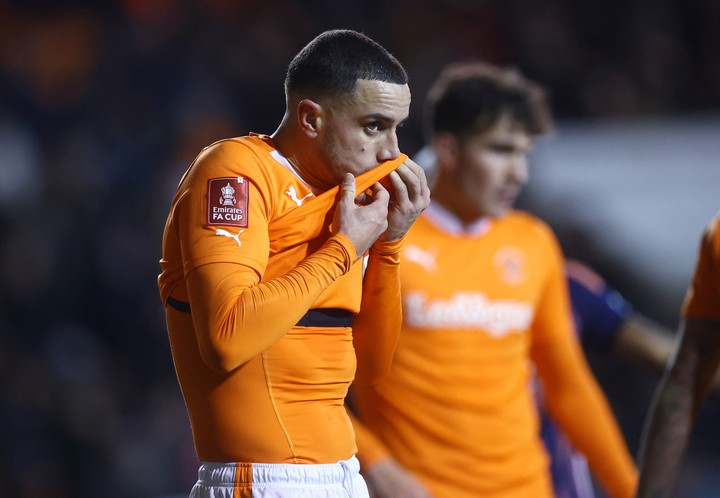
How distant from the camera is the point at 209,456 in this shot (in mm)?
2559

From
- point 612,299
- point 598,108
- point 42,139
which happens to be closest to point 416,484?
point 612,299

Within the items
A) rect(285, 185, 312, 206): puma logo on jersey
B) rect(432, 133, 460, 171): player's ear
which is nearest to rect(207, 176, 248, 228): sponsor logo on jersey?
rect(285, 185, 312, 206): puma logo on jersey

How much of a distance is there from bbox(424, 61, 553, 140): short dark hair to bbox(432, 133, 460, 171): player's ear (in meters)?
0.03

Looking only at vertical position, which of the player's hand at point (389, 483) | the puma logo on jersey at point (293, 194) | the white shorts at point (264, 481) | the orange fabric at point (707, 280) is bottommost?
the player's hand at point (389, 483)

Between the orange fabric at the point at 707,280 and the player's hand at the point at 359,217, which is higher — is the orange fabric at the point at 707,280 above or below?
below

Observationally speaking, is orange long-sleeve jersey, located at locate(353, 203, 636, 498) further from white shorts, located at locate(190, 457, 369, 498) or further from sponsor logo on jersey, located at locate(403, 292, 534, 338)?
white shorts, located at locate(190, 457, 369, 498)

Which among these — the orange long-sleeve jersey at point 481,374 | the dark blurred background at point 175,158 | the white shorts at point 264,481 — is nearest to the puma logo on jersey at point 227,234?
the white shorts at point 264,481

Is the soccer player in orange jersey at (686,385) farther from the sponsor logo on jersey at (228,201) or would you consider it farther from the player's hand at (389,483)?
the sponsor logo on jersey at (228,201)

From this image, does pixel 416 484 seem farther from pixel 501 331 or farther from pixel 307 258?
pixel 307 258

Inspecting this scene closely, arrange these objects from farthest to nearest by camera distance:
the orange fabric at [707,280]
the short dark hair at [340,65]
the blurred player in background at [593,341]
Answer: the blurred player in background at [593,341]
the orange fabric at [707,280]
the short dark hair at [340,65]

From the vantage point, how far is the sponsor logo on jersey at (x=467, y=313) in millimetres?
4355

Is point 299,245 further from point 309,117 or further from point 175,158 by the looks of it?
point 175,158

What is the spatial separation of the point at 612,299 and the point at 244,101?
16.9 ft

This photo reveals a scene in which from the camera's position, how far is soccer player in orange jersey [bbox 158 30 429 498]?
2.44 meters
